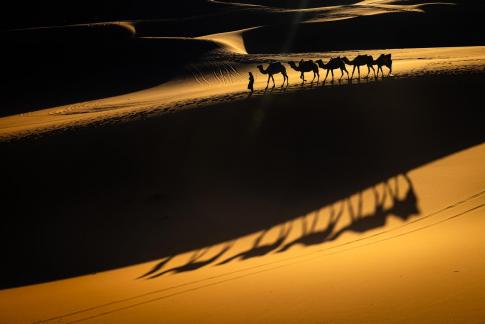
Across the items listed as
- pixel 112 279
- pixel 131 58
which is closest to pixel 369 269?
pixel 112 279

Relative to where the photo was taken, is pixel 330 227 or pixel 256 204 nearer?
pixel 330 227

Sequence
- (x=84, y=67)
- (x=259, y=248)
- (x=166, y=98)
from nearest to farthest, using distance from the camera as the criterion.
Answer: (x=259, y=248) < (x=166, y=98) < (x=84, y=67)

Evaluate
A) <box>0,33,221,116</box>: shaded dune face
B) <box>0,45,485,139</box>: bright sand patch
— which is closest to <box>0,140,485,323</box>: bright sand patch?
<box>0,45,485,139</box>: bright sand patch

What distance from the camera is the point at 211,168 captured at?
1432cm

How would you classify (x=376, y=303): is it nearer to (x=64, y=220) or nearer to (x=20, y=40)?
(x=64, y=220)

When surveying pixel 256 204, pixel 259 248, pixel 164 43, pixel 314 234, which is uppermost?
pixel 164 43

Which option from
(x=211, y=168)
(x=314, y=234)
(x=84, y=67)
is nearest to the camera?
(x=314, y=234)

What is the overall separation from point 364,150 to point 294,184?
272cm

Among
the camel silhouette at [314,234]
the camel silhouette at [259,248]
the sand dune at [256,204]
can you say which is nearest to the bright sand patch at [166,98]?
the sand dune at [256,204]

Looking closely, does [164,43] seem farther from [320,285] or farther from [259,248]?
[320,285]

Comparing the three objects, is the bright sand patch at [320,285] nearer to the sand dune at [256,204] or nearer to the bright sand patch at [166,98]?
the sand dune at [256,204]

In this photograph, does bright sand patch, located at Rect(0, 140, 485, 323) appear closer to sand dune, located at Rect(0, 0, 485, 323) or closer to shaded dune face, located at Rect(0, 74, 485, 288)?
sand dune, located at Rect(0, 0, 485, 323)

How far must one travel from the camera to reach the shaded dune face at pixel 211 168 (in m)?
10.9

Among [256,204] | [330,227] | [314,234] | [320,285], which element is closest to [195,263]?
[314,234]
